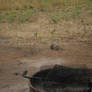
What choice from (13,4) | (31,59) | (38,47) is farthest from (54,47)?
(13,4)

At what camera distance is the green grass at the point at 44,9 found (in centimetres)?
1009

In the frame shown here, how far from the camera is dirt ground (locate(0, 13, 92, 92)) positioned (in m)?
5.57

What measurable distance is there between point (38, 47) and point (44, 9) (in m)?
4.76

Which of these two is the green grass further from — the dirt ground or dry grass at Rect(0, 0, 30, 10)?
the dirt ground

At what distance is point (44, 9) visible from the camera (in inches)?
453

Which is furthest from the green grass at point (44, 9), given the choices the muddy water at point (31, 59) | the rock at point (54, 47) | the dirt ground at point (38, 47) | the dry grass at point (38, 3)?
the muddy water at point (31, 59)

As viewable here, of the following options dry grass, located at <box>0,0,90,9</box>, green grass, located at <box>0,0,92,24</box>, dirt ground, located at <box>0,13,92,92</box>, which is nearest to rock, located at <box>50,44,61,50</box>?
dirt ground, located at <box>0,13,92,92</box>

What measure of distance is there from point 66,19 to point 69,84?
266 inches

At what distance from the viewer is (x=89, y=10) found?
10406 millimetres

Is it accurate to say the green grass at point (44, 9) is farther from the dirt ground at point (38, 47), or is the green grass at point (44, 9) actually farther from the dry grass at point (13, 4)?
the dirt ground at point (38, 47)

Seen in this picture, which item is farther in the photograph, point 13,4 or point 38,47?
point 13,4

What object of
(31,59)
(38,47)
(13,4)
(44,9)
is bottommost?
(31,59)

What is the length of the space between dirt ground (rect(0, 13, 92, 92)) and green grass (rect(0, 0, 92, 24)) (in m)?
0.64

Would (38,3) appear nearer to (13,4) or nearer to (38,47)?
(13,4)
